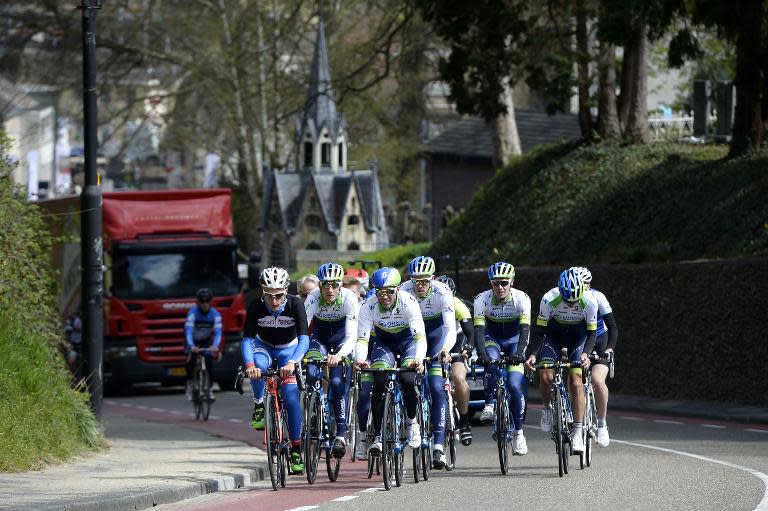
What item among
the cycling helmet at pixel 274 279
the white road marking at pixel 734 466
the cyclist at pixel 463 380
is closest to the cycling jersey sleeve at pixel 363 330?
the cycling helmet at pixel 274 279

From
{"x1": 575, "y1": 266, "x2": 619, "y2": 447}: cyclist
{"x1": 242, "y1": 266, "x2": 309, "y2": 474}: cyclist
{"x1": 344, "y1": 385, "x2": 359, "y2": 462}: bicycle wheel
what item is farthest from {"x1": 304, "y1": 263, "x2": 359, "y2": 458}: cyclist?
{"x1": 575, "y1": 266, "x2": 619, "y2": 447}: cyclist

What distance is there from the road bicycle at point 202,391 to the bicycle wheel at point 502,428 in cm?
931

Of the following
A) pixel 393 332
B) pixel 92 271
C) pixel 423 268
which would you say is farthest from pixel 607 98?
pixel 393 332

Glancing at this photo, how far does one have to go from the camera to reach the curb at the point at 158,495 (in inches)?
504

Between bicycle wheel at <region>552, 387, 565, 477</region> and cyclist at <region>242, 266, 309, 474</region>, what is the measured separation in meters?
2.35

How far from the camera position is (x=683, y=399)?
91.4ft

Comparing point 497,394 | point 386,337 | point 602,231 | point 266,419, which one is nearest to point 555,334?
point 497,394

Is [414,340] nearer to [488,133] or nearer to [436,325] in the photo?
[436,325]

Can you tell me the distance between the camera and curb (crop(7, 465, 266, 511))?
42.0 ft

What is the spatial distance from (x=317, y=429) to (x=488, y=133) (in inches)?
2472

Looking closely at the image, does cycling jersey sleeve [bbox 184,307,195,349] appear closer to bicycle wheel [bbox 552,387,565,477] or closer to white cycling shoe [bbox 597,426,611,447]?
white cycling shoe [bbox 597,426,611,447]

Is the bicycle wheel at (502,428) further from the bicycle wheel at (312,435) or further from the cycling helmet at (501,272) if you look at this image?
the bicycle wheel at (312,435)

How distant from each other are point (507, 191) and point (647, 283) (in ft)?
47.7

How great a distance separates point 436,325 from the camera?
17.0 meters
